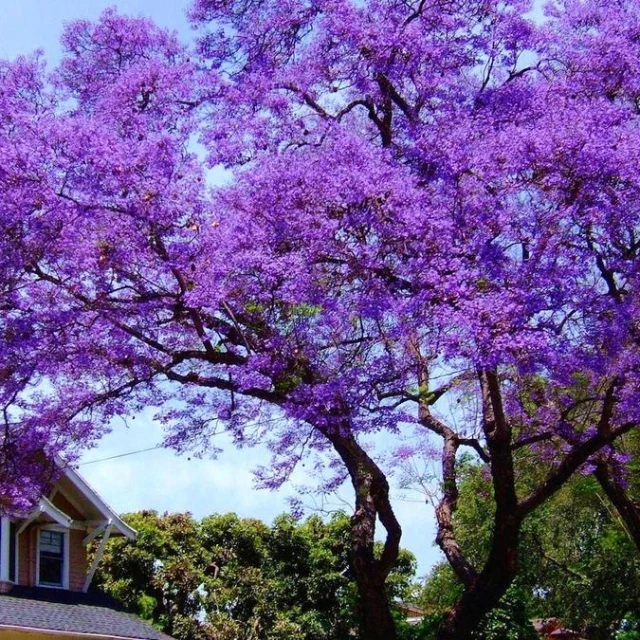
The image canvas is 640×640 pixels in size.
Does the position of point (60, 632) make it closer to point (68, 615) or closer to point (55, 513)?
point (68, 615)

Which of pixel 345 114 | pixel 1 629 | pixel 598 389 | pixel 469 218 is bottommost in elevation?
pixel 1 629

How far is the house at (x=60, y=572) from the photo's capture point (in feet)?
71.3

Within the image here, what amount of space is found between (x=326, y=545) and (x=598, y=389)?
672 inches

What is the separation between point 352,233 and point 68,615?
1235cm

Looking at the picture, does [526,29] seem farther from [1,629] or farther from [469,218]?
[1,629]

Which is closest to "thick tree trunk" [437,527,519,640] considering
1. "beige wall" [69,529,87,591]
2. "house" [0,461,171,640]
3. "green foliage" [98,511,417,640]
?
"house" [0,461,171,640]

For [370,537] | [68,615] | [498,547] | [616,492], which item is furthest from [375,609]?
[68,615]

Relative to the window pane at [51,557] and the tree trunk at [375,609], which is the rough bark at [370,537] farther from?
the window pane at [51,557]

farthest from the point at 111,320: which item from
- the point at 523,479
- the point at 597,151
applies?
the point at 523,479

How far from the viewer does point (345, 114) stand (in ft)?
52.9

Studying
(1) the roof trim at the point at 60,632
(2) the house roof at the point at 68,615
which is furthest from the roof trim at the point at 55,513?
(1) the roof trim at the point at 60,632

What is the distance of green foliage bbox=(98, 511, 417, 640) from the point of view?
30484 mm

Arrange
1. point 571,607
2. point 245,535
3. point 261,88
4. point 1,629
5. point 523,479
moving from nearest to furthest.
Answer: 1. point 261,88
2. point 1,629
3. point 523,479
4. point 571,607
5. point 245,535

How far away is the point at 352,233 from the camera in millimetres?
13172
